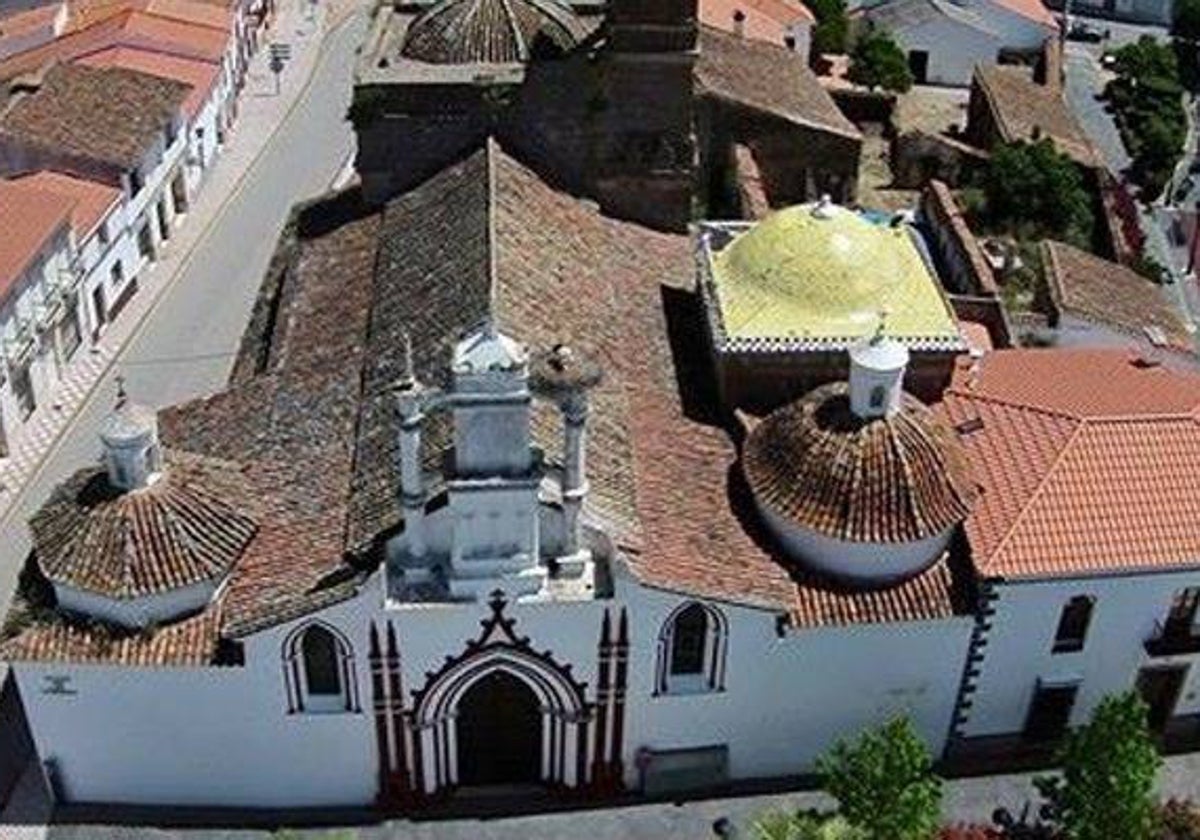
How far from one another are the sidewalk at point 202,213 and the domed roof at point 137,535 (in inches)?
574

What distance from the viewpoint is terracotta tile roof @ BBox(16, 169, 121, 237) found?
57.3 metres

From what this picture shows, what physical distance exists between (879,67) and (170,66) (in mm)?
30878

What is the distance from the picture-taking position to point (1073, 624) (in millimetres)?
39844

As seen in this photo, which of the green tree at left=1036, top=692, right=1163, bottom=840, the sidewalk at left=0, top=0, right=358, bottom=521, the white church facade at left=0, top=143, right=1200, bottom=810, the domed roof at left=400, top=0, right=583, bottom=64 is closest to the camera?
the green tree at left=1036, top=692, right=1163, bottom=840

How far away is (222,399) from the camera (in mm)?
44844

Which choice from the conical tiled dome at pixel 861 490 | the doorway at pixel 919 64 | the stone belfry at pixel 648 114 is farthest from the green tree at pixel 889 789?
the doorway at pixel 919 64

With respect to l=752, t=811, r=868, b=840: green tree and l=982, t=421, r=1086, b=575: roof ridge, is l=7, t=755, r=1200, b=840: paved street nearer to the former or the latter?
l=752, t=811, r=868, b=840: green tree

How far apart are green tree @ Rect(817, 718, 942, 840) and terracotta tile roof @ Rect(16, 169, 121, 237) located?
114 ft

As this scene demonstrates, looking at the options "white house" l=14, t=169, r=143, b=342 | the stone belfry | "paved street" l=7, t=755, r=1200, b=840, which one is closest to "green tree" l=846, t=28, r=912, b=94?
the stone belfry

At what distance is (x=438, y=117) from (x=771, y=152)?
14.4 meters

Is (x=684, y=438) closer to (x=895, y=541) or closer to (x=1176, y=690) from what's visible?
(x=895, y=541)

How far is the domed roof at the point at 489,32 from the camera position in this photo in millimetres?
49688

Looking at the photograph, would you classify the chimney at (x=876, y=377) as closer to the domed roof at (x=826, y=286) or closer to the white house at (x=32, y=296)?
the domed roof at (x=826, y=286)

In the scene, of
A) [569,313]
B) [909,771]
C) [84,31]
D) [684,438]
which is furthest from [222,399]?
[84,31]
